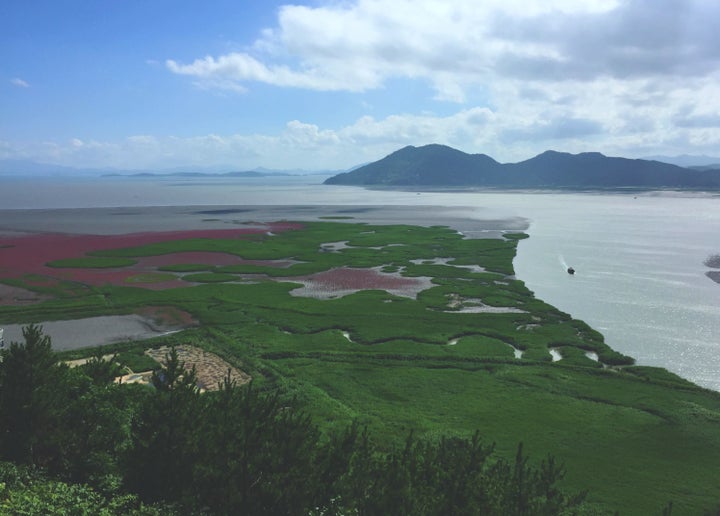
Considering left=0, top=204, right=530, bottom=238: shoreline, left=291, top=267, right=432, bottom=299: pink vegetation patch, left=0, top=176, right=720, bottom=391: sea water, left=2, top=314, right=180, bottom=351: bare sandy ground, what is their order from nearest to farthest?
left=2, top=314, right=180, bottom=351: bare sandy ground
left=0, top=176, right=720, bottom=391: sea water
left=291, top=267, right=432, bottom=299: pink vegetation patch
left=0, top=204, right=530, bottom=238: shoreline

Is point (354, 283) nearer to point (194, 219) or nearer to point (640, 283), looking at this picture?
point (640, 283)

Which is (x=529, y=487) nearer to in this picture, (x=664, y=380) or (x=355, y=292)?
(x=664, y=380)

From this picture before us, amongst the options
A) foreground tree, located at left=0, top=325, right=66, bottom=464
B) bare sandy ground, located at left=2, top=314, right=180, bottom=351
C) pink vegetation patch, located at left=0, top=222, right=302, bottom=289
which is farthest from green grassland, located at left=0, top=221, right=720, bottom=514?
foreground tree, located at left=0, top=325, right=66, bottom=464

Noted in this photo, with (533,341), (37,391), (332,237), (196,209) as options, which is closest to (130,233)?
(332,237)

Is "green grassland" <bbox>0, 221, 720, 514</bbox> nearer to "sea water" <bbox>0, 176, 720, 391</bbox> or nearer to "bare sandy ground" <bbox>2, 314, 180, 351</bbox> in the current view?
"bare sandy ground" <bbox>2, 314, 180, 351</bbox>

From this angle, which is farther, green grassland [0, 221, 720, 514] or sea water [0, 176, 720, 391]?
sea water [0, 176, 720, 391]

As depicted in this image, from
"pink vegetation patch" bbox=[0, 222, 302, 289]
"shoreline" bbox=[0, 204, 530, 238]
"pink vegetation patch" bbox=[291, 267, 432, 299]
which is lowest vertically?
"pink vegetation patch" bbox=[291, 267, 432, 299]

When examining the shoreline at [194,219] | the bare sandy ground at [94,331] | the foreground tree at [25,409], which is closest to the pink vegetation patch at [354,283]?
the bare sandy ground at [94,331]
